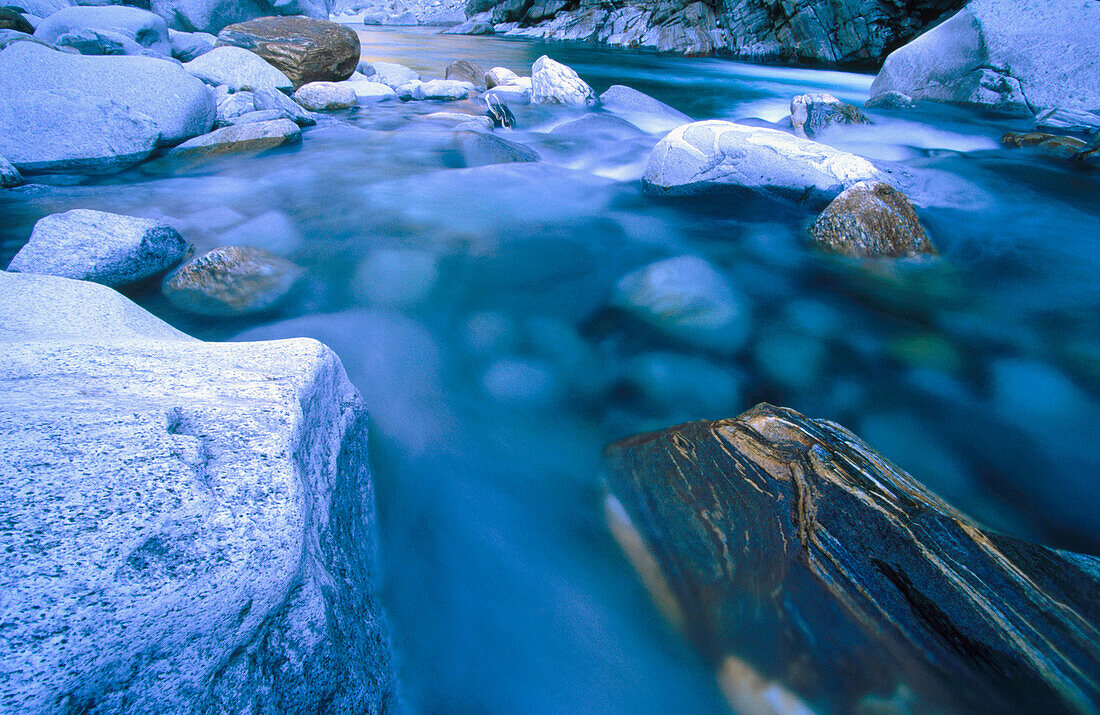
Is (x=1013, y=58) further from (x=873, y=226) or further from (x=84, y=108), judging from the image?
(x=84, y=108)

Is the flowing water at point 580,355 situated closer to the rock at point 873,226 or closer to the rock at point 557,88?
the rock at point 873,226

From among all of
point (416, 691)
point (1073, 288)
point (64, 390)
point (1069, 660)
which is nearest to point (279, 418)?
point (64, 390)

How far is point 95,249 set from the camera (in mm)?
2914

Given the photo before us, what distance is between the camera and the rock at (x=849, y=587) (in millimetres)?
1193

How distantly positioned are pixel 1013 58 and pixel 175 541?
39.0 ft

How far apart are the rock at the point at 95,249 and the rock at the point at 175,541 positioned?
7.09 feet

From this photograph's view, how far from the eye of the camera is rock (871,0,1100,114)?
7.02 meters

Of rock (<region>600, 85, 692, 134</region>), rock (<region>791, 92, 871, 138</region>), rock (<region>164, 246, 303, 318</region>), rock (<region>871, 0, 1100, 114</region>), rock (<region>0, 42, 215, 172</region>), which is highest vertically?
rock (<region>871, 0, 1100, 114</region>)

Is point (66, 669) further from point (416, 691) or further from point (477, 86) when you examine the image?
point (477, 86)

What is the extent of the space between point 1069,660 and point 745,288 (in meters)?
2.46

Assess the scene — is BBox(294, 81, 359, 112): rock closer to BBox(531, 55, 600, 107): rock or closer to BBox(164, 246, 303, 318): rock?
BBox(531, 55, 600, 107): rock

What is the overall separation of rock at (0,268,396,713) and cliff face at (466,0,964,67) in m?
23.9

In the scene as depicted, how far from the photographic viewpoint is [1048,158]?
5.66m

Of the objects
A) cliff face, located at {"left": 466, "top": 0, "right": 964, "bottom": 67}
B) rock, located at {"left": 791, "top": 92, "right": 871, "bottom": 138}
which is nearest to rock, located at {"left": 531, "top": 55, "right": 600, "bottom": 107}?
rock, located at {"left": 791, "top": 92, "right": 871, "bottom": 138}
